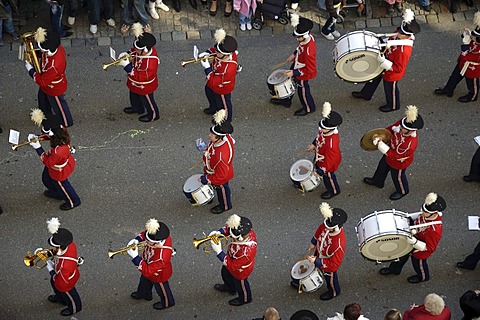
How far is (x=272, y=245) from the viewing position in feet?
40.4

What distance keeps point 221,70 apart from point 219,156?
1543mm

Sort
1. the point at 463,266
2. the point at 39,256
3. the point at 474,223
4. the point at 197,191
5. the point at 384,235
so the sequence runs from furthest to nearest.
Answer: the point at 197,191, the point at 463,266, the point at 474,223, the point at 384,235, the point at 39,256

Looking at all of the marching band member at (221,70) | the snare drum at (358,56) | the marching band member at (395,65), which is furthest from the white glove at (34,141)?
the marching band member at (395,65)

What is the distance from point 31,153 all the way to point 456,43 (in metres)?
6.62

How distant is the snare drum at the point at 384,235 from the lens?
35.9ft

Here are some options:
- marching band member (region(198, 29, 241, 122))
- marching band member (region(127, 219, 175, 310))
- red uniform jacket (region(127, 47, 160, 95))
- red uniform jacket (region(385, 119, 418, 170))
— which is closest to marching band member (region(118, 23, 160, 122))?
red uniform jacket (region(127, 47, 160, 95))

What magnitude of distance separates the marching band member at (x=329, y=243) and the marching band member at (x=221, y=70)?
2802 millimetres

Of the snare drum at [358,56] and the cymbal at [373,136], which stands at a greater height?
the snare drum at [358,56]

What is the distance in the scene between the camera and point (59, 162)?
12.1 m

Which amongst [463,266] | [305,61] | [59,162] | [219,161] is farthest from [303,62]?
[59,162]

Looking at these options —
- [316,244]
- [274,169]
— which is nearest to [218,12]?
[274,169]

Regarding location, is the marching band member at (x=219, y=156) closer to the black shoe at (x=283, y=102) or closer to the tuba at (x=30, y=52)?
the black shoe at (x=283, y=102)

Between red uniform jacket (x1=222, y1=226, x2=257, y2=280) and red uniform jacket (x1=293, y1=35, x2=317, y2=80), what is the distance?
3186 millimetres

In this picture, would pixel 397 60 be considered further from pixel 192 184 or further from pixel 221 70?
pixel 192 184
